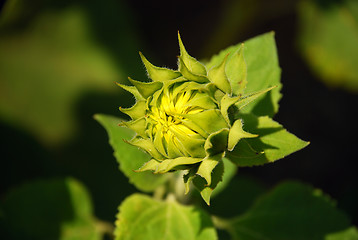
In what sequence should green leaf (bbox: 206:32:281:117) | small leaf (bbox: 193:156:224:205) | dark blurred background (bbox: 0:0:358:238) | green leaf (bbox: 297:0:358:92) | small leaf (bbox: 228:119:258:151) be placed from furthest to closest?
dark blurred background (bbox: 0:0:358:238) < green leaf (bbox: 297:0:358:92) < green leaf (bbox: 206:32:281:117) < small leaf (bbox: 193:156:224:205) < small leaf (bbox: 228:119:258:151)

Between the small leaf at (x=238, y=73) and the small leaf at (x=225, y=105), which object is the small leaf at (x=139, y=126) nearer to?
the small leaf at (x=225, y=105)

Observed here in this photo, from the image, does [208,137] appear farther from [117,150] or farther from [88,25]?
[88,25]

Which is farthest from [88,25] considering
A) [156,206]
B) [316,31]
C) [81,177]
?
[156,206]

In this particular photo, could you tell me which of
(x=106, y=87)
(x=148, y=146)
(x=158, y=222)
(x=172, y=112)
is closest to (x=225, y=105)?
(x=172, y=112)

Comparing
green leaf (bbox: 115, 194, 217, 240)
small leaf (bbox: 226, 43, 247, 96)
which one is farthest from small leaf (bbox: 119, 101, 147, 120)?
green leaf (bbox: 115, 194, 217, 240)

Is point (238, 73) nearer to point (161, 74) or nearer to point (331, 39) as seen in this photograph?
point (161, 74)

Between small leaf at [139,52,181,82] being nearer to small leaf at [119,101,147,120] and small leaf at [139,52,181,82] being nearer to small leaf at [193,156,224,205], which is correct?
small leaf at [119,101,147,120]
